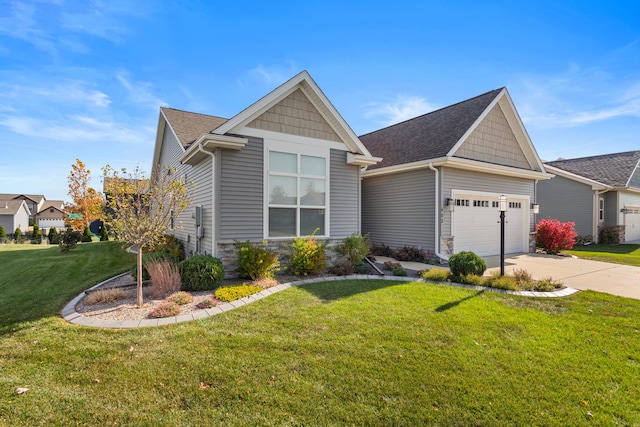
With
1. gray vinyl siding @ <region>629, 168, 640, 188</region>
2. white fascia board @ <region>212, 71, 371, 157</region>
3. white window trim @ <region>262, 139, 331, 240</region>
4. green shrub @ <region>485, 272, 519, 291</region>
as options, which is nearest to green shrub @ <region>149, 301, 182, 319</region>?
white window trim @ <region>262, 139, 331, 240</region>

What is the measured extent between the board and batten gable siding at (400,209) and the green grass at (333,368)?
18.8 ft

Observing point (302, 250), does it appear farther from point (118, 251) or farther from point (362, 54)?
point (118, 251)

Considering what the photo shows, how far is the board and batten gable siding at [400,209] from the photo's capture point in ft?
35.2

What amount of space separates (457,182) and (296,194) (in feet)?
21.0

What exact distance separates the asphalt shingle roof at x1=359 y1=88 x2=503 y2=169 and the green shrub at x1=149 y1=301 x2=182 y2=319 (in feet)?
30.8

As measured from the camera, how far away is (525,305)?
5.64 meters

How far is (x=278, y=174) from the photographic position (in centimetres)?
808

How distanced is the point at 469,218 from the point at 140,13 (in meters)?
12.6

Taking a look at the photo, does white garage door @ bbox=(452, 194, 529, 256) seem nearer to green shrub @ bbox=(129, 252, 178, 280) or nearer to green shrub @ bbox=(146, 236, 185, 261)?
green shrub @ bbox=(129, 252, 178, 280)

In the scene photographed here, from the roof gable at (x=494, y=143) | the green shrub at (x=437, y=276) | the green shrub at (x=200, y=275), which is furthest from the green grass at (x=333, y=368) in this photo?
the roof gable at (x=494, y=143)

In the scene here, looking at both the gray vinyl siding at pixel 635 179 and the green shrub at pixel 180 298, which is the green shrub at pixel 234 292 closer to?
the green shrub at pixel 180 298

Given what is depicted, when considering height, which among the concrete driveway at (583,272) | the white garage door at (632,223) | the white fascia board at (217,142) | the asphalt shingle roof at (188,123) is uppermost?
the asphalt shingle roof at (188,123)

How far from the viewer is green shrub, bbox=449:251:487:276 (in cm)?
739

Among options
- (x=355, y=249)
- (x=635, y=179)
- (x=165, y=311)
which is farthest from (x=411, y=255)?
(x=635, y=179)
